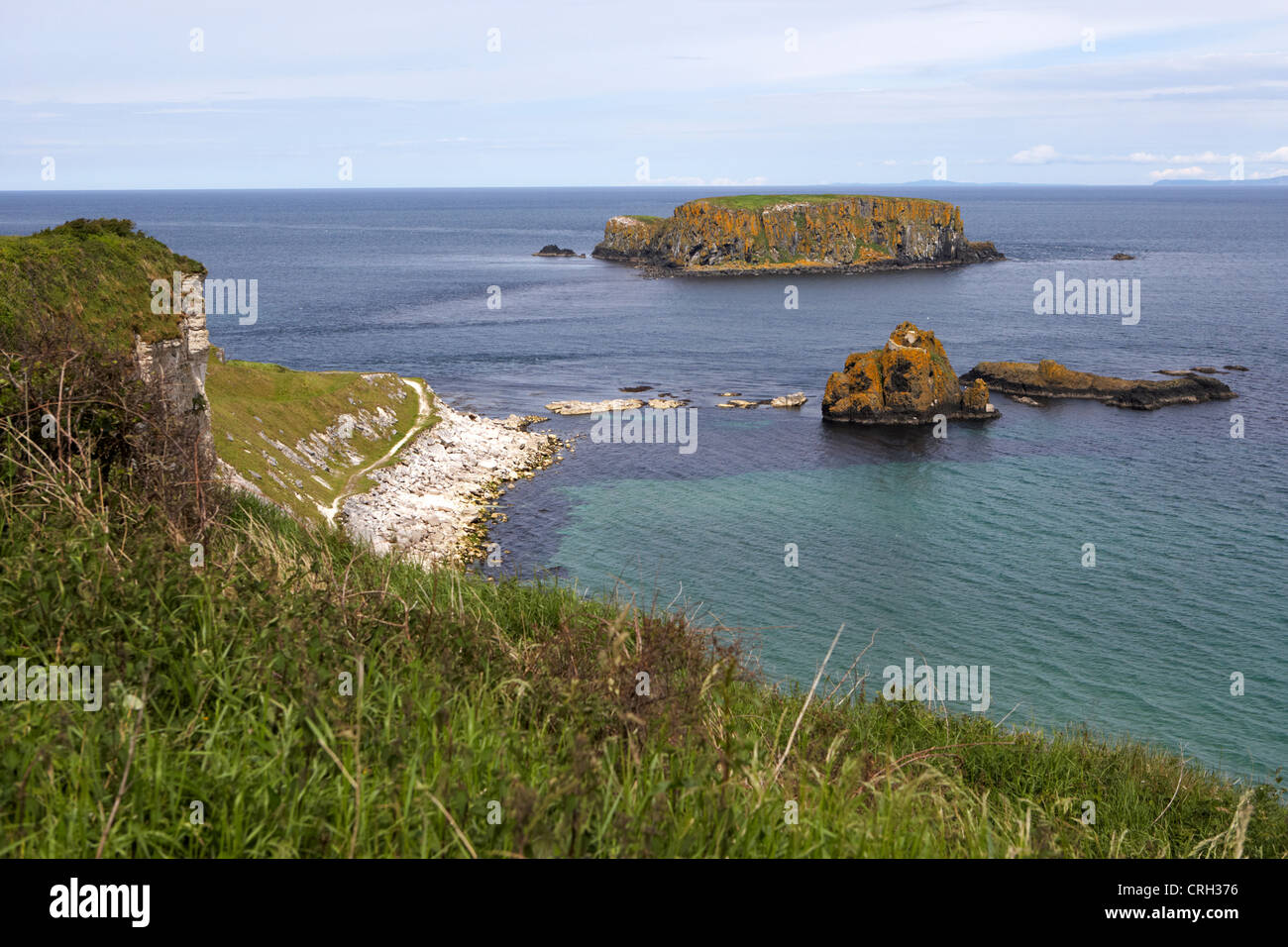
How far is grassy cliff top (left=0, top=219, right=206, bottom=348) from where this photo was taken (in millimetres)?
22469

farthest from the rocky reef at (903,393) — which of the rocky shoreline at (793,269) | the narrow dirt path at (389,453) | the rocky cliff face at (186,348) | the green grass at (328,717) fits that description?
the rocky shoreline at (793,269)

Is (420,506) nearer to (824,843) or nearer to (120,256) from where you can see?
(120,256)

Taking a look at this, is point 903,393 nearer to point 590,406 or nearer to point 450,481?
point 590,406

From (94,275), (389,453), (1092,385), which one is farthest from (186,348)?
(1092,385)

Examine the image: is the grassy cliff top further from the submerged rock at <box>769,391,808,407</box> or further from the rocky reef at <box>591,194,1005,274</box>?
the rocky reef at <box>591,194,1005,274</box>

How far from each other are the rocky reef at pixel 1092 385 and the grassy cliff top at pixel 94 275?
A: 172 feet

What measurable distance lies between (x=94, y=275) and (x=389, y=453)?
24.2 meters

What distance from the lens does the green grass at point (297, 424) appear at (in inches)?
1428

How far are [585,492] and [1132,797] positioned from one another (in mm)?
35545

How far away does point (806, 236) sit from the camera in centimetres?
15662

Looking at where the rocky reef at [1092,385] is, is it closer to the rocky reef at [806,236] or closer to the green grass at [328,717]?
the green grass at [328,717]

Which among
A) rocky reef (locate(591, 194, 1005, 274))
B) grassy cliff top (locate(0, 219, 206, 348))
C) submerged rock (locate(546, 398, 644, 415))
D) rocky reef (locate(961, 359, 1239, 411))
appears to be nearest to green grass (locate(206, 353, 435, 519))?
grassy cliff top (locate(0, 219, 206, 348))

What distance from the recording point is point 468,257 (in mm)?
188625
